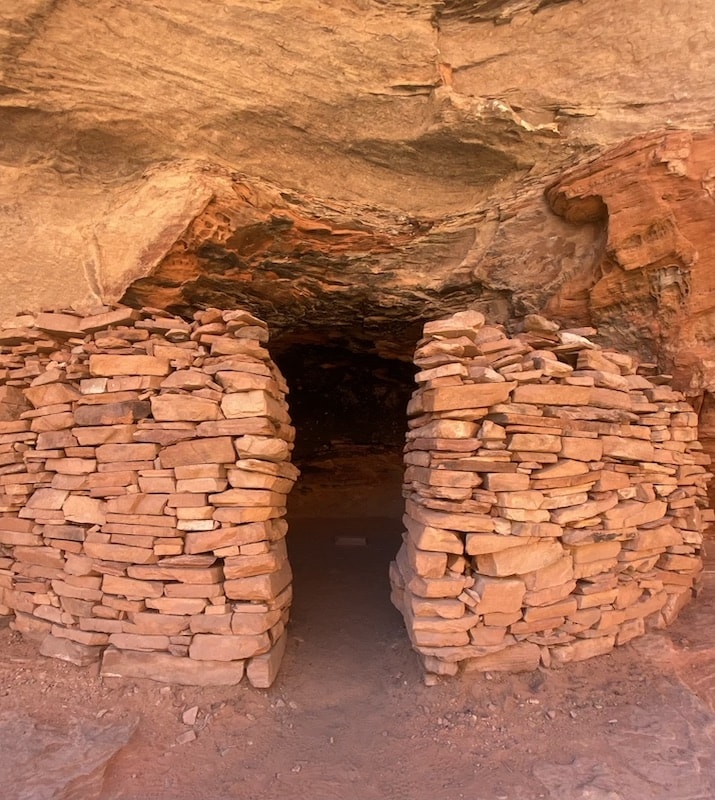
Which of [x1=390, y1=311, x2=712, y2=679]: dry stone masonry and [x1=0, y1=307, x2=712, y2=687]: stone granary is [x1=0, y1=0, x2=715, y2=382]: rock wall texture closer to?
[x1=0, y1=307, x2=712, y2=687]: stone granary

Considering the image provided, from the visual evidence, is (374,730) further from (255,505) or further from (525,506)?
(525,506)

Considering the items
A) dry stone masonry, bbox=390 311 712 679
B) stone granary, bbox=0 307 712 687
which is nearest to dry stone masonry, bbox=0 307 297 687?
stone granary, bbox=0 307 712 687

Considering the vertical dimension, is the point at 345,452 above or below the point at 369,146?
below

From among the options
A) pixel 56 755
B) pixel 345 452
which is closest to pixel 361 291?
pixel 345 452

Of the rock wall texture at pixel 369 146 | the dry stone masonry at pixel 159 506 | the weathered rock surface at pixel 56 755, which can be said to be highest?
the rock wall texture at pixel 369 146

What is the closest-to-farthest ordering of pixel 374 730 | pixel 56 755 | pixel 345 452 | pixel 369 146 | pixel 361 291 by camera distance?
1. pixel 56 755
2. pixel 374 730
3. pixel 369 146
4. pixel 361 291
5. pixel 345 452

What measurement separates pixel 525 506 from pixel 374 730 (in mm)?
1677

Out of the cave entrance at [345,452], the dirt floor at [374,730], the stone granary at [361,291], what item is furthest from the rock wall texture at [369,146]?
the cave entrance at [345,452]

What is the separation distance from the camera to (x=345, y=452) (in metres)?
10.7

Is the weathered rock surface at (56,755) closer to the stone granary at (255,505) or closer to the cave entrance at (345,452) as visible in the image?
the stone granary at (255,505)

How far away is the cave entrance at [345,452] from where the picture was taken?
313 inches

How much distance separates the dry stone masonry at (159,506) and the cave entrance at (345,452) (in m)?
3.28

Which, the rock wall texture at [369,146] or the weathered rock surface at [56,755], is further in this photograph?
the rock wall texture at [369,146]

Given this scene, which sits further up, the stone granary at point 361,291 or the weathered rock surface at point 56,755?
the stone granary at point 361,291
